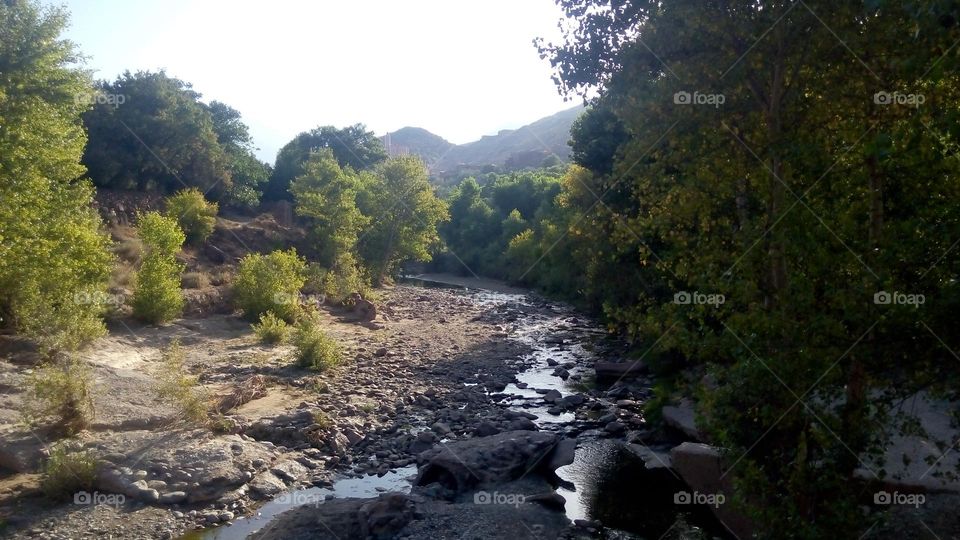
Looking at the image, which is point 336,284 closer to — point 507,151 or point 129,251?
point 129,251

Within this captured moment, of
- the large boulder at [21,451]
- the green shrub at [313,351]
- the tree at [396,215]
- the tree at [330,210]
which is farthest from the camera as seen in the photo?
the tree at [396,215]

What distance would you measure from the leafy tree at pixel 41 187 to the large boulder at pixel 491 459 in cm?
955

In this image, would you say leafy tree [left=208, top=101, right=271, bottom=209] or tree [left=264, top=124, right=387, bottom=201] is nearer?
leafy tree [left=208, top=101, right=271, bottom=209]

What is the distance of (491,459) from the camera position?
44.9 feet

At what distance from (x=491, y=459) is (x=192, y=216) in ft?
93.6

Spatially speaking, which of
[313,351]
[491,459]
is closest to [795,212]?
[491,459]

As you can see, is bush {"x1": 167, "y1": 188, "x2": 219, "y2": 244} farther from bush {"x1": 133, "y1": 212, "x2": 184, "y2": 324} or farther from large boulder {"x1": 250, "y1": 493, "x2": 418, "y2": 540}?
large boulder {"x1": 250, "y1": 493, "x2": 418, "y2": 540}

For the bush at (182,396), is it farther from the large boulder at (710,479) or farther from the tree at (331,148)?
the tree at (331,148)

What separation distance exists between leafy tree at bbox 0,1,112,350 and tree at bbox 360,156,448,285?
77.3 ft


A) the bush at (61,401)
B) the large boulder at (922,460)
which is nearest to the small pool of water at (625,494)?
the large boulder at (922,460)

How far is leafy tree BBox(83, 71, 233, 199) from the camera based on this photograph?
128 feet

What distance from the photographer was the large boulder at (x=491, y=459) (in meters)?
13.2

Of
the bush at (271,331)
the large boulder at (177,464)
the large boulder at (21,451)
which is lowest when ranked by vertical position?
the large boulder at (177,464)

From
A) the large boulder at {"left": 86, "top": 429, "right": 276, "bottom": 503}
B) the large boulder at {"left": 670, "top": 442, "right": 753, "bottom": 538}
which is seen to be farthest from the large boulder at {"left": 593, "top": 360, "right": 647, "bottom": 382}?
the large boulder at {"left": 86, "top": 429, "right": 276, "bottom": 503}
